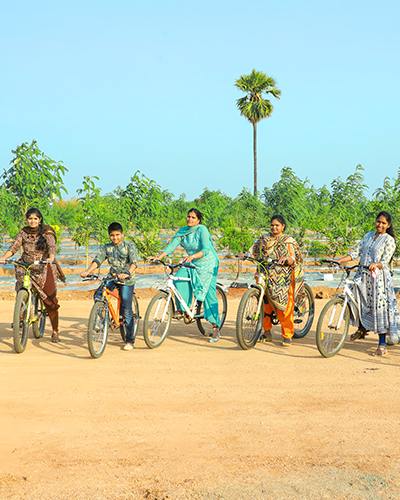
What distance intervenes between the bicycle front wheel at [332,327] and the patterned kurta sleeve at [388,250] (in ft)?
2.10

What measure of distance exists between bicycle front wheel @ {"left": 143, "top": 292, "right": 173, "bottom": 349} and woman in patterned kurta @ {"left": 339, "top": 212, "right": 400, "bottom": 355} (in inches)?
81.3

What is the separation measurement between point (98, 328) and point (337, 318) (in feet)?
8.45

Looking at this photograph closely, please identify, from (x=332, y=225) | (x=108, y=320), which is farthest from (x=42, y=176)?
(x=108, y=320)

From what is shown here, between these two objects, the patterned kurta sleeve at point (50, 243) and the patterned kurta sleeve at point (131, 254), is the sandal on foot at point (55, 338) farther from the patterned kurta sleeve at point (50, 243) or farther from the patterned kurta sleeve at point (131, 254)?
the patterned kurta sleeve at point (131, 254)

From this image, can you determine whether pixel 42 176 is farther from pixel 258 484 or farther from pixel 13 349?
pixel 258 484

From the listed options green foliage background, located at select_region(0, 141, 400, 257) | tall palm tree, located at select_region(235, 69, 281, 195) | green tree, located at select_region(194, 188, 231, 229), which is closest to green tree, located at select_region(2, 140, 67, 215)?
green foliage background, located at select_region(0, 141, 400, 257)

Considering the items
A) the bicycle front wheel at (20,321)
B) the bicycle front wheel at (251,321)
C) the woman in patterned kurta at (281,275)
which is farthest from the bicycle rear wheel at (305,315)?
the bicycle front wheel at (20,321)

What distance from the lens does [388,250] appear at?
303 inches

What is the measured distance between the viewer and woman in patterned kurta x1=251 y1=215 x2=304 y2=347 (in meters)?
8.20

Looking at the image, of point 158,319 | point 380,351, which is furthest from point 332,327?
point 158,319

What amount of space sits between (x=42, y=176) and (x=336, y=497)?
16151mm

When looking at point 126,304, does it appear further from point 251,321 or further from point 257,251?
point 257,251

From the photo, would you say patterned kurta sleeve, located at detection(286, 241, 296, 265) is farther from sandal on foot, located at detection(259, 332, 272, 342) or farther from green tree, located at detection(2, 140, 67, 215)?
green tree, located at detection(2, 140, 67, 215)

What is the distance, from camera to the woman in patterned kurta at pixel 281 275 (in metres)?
8.20
